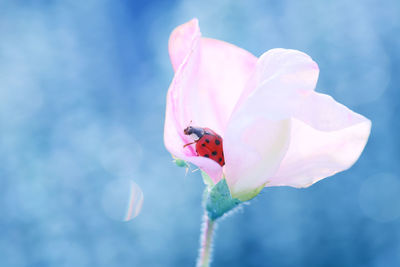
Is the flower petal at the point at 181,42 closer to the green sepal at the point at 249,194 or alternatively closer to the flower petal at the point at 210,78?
the flower petal at the point at 210,78

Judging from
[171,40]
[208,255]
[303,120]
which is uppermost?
[171,40]

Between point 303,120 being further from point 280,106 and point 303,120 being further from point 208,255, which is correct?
point 208,255

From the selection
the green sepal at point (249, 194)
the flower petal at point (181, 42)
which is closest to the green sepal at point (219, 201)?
the green sepal at point (249, 194)

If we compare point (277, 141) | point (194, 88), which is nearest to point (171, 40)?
point (194, 88)

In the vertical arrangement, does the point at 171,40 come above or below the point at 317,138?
above

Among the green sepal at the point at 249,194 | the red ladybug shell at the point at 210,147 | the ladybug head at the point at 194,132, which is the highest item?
the ladybug head at the point at 194,132

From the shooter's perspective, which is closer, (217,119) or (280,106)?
(280,106)

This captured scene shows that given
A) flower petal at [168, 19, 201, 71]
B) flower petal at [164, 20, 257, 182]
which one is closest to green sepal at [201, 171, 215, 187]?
flower petal at [164, 20, 257, 182]
